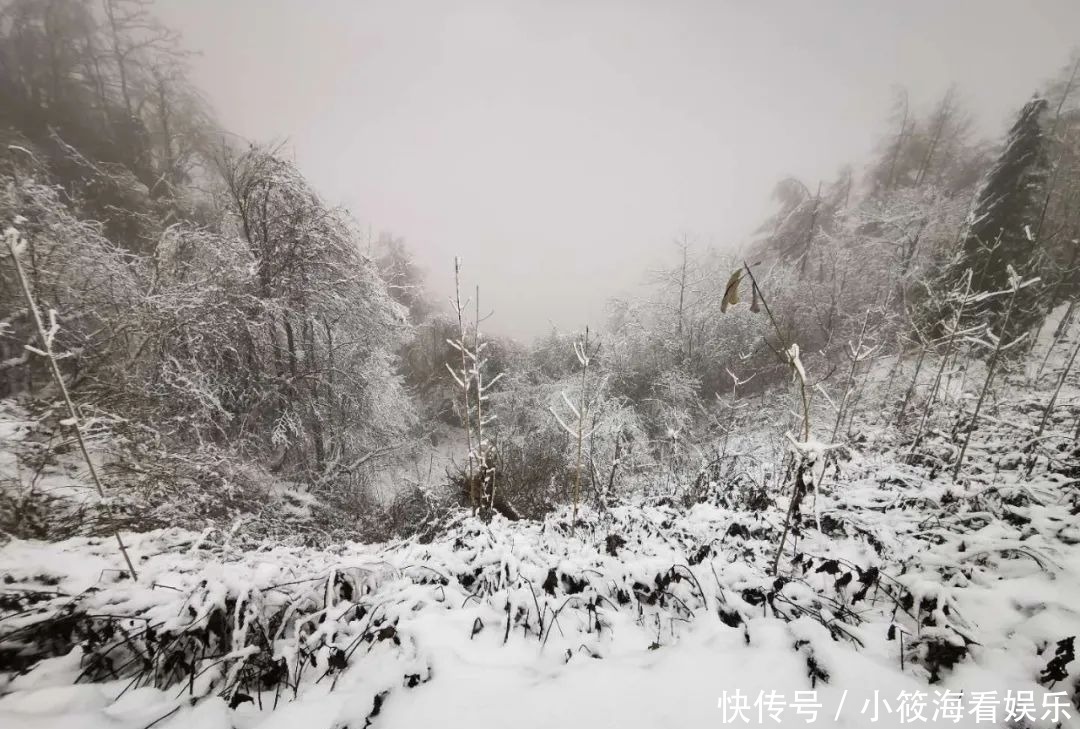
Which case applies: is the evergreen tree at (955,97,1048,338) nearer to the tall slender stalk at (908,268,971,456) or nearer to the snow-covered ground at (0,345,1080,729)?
the tall slender stalk at (908,268,971,456)

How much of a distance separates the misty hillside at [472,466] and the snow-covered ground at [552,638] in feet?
0.05

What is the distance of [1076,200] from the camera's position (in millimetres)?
10297

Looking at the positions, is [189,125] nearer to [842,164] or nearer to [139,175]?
[139,175]

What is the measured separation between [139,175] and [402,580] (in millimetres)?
12160

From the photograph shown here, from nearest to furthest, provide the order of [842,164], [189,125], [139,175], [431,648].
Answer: [431,648] → [139,175] → [189,125] → [842,164]

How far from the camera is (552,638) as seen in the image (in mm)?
1730

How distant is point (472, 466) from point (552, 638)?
6.44 feet

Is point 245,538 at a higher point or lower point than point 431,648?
lower

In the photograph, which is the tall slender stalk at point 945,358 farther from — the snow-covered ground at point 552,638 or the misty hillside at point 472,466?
the snow-covered ground at point 552,638

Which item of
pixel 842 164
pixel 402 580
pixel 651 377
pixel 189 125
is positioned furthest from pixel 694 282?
pixel 189 125

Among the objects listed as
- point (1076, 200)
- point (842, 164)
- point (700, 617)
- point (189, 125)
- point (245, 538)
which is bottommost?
point (245, 538)

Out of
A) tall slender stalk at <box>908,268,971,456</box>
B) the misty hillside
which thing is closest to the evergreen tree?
the misty hillside

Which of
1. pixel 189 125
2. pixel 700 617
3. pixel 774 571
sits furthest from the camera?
pixel 189 125

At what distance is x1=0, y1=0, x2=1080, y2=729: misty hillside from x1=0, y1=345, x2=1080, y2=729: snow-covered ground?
1 centimetres
